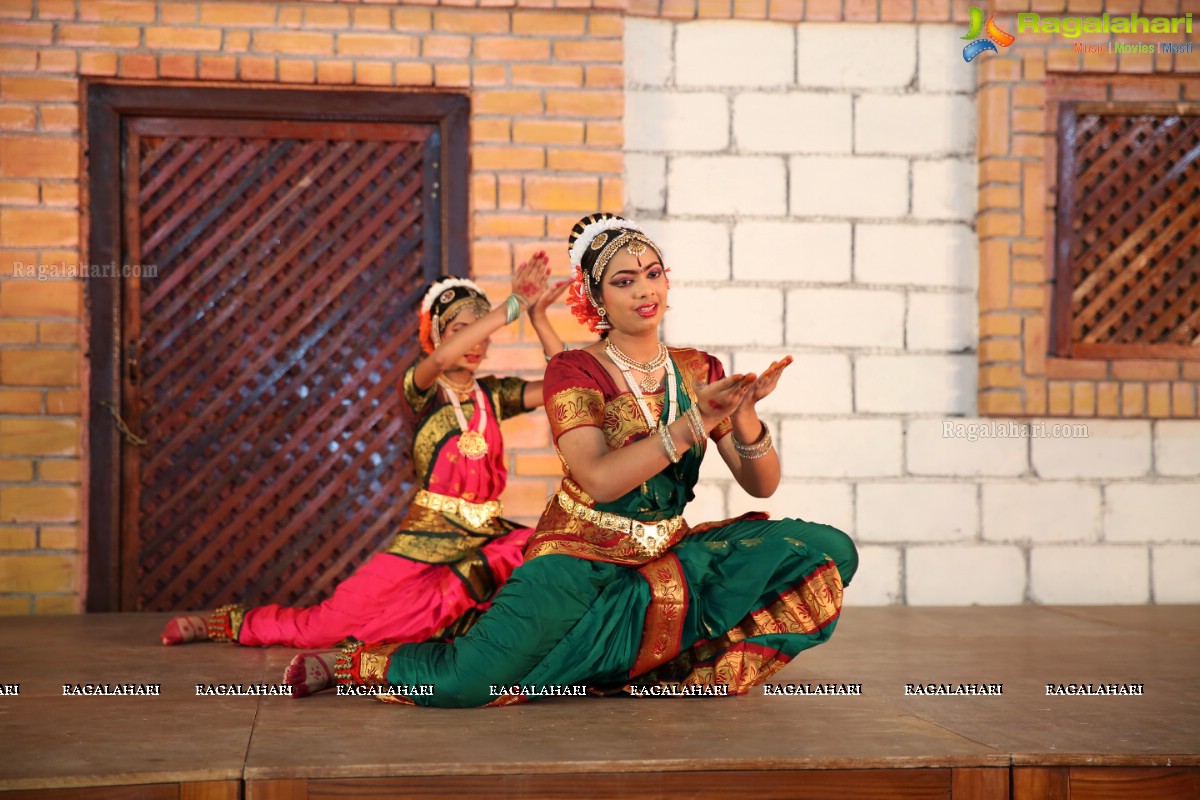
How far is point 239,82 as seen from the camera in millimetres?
4746

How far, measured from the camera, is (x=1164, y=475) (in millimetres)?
5062

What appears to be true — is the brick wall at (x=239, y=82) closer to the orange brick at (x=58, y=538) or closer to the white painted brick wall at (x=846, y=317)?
the orange brick at (x=58, y=538)

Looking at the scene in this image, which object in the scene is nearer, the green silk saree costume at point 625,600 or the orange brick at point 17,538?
the green silk saree costume at point 625,600

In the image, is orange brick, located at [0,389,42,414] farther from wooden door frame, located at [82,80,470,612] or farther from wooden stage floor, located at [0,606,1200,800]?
wooden stage floor, located at [0,606,1200,800]

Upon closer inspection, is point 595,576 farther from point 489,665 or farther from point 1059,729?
point 1059,729

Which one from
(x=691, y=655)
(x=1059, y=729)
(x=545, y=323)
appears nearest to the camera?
(x=1059, y=729)

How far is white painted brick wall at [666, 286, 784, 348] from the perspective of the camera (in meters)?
4.96

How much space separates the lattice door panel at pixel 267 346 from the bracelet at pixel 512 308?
4.14 ft

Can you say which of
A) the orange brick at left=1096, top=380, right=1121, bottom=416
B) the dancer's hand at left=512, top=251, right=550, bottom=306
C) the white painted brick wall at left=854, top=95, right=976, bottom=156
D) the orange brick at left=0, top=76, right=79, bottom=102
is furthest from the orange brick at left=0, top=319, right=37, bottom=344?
the orange brick at left=1096, top=380, right=1121, bottom=416

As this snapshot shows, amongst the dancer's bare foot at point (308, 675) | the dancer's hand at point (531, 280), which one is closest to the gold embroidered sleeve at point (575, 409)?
the dancer's bare foot at point (308, 675)

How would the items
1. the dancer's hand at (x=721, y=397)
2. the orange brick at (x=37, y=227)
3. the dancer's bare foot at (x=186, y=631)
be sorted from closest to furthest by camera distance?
the dancer's hand at (x=721, y=397), the dancer's bare foot at (x=186, y=631), the orange brick at (x=37, y=227)

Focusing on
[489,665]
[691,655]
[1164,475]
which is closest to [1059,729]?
[691,655]

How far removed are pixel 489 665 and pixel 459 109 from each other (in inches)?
111

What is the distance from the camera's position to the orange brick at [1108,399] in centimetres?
491
